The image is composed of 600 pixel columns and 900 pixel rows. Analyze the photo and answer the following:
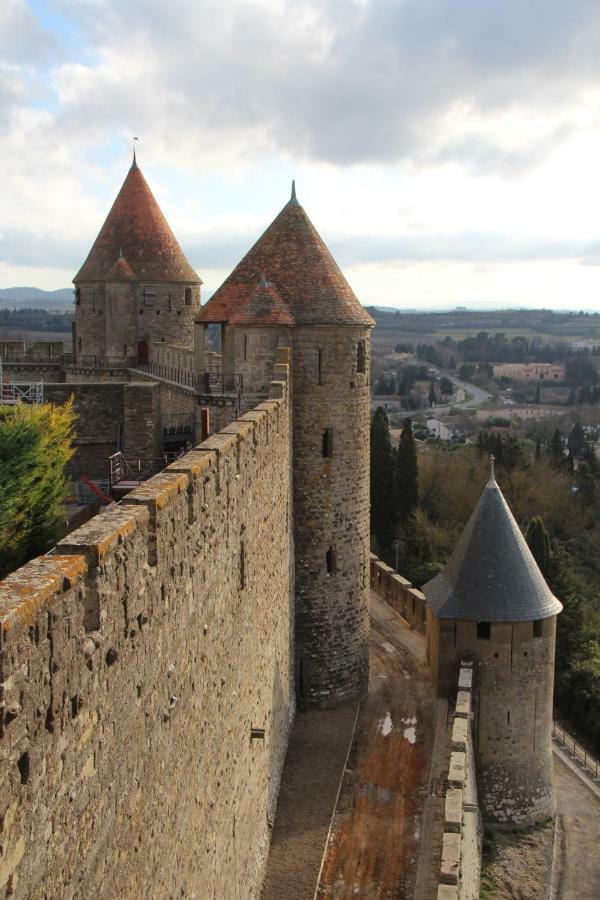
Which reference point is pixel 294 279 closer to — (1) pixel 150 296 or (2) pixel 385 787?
(2) pixel 385 787

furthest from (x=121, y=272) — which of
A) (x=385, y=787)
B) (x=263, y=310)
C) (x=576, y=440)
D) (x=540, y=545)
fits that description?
(x=576, y=440)

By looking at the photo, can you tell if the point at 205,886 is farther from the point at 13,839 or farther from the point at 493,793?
the point at 493,793

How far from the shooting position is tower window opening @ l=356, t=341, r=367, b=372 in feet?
63.5

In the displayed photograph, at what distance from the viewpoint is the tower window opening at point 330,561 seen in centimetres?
1941

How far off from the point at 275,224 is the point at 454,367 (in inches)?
6424

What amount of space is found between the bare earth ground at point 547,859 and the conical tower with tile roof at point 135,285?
16.0m

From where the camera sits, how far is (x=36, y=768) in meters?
4.95

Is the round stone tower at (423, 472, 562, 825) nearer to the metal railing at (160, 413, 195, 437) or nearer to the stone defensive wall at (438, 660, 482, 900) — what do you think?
the stone defensive wall at (438, 660, 482, 900)

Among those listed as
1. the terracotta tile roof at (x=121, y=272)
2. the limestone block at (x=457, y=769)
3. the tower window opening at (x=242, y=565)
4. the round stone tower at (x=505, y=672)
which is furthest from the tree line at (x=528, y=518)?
the tower window opening at (x=242, y=565)

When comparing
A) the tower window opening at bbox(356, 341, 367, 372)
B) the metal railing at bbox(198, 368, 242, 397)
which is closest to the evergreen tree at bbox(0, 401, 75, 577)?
the metal railing at bbox(198, 368, 242, 397)

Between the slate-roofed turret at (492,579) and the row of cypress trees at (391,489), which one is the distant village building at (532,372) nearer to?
the row of cypress trees at (391,489)

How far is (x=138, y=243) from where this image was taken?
28.8 metres

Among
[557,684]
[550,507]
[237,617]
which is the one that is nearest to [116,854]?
[237,617]

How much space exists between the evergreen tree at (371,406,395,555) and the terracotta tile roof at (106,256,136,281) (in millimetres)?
16799
